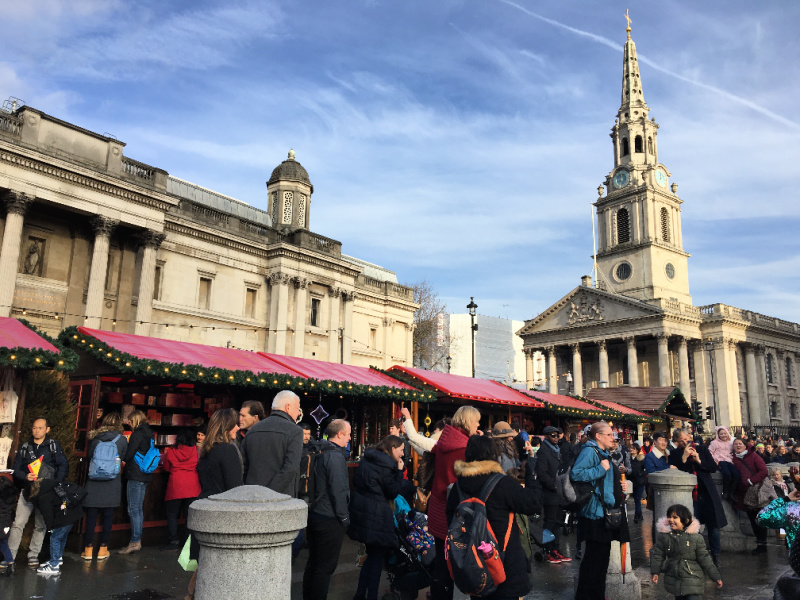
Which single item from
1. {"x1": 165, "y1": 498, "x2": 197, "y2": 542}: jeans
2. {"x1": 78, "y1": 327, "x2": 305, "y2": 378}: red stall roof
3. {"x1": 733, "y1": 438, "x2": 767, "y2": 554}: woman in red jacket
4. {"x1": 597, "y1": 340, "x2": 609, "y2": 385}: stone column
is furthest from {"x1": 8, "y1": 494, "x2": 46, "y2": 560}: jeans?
{"x1": 597, "y1": 340, "x2": 609, "y2": 385}: stone column

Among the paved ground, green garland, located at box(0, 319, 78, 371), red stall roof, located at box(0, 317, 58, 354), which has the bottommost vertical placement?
the paved ground

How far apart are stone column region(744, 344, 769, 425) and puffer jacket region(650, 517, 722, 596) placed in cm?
6346

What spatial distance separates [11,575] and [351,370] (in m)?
10.4

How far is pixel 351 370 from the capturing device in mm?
17062

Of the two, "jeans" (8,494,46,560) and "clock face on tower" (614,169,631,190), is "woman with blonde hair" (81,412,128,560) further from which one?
"clock face on tower" (614,169,631,190)

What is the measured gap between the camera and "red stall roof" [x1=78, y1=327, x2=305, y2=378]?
37.8 ft

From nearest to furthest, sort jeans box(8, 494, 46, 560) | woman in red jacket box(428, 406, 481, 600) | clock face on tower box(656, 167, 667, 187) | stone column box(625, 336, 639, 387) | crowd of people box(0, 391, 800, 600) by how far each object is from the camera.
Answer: crowd of people box(0, 391, 800, 600) → woman in red jacket box(428, 406, 481, 600) → jeans box(8, 494, 46, 560) → stone column box(625, 336, 639, 387) → clock face on tower box(656, 167, 667, 187)

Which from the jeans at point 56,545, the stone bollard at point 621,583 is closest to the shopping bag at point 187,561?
the jeans at point 56,545

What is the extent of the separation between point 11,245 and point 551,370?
53.0 metres

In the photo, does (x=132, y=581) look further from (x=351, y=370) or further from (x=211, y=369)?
(x=351, y=370)

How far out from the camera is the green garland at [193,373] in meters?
10.7

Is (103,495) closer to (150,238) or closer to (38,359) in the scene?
(38,359)

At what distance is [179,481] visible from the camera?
954 cm

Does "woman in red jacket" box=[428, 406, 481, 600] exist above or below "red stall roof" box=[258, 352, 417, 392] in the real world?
below
